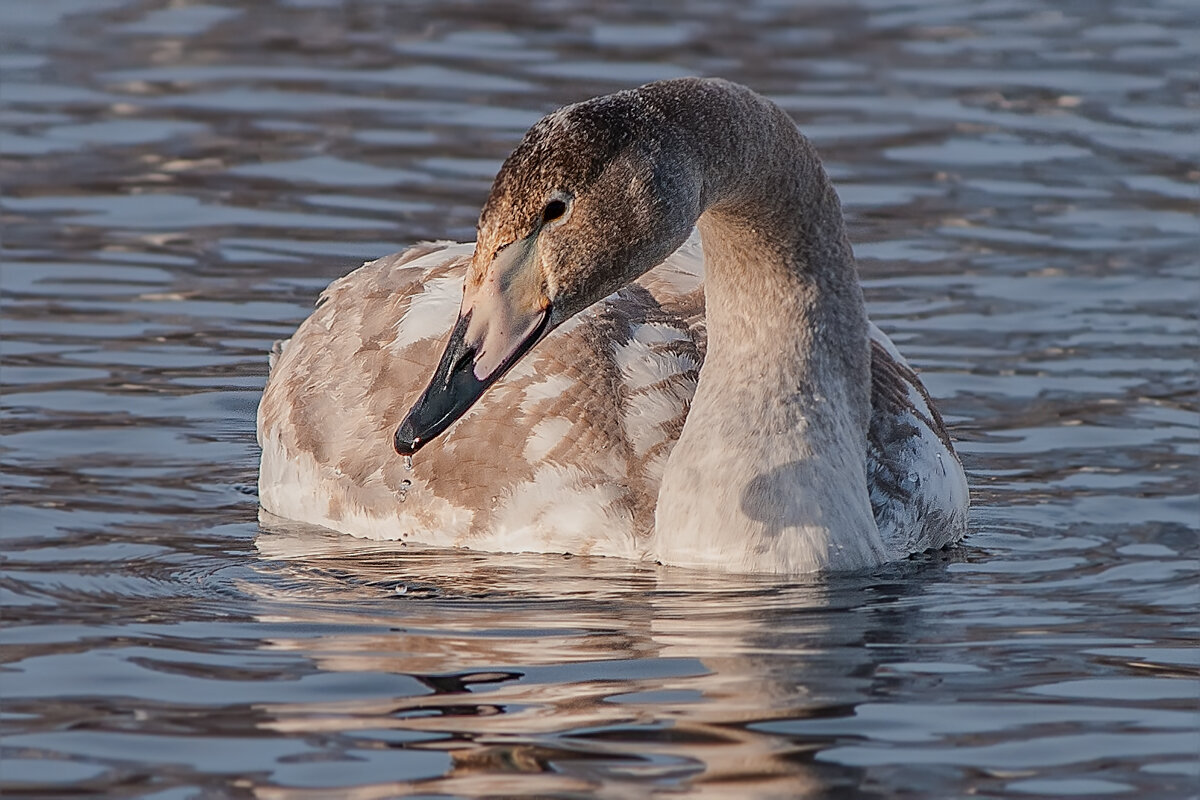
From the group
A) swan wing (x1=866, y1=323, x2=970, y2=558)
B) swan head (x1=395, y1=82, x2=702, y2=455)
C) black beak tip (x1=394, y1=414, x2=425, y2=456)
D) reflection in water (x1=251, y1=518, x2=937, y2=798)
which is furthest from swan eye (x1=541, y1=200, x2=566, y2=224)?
swan wing (x1=866, y1=323, x2=970, y2=558)

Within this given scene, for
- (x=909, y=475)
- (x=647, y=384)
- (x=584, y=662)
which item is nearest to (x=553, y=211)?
(x=584, y=662)

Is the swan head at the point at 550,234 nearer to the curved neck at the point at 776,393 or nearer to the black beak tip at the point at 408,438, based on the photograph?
the black beak tip at the point at 408,438

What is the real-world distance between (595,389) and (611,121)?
5.49ft

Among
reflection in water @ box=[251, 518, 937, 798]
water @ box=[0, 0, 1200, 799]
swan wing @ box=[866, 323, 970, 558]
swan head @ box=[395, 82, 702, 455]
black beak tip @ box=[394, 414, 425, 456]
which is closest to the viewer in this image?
reflection in water @ box=[251, 518, 937, 798]

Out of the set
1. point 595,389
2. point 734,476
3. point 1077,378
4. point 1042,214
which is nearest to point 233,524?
point 595,389

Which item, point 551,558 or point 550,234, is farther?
point 551,558

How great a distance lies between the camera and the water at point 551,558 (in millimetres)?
6812

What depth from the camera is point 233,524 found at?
959 cm

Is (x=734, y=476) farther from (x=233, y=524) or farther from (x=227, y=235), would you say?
(x=227, y=235)

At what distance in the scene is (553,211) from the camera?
762 centimetres

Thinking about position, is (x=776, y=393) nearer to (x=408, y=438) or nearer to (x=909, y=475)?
(x=909, y=475)

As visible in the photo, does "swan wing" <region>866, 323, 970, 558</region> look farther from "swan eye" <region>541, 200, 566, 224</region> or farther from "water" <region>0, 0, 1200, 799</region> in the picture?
"swan eye" <region>541, 200, 566, 224</region>

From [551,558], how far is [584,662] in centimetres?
146

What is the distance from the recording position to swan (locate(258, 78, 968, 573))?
7.68 meters
